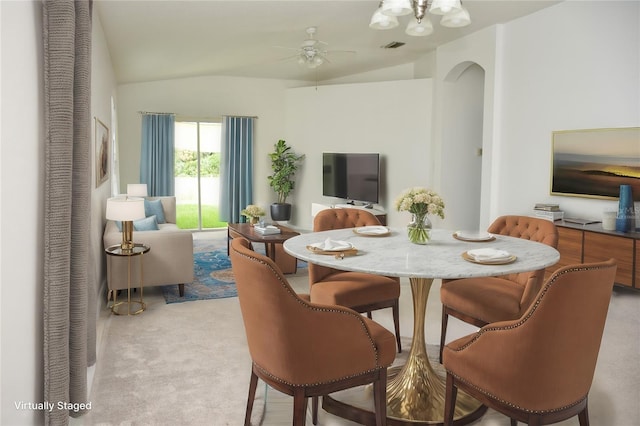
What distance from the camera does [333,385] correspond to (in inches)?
83.1

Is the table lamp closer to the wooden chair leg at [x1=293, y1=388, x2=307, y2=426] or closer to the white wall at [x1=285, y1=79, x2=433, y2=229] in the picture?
the wooden chair leg at [x1=293, y1=388, x2=307, y2=426]

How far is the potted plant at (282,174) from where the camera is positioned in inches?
356

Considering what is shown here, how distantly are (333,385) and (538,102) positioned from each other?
445 cm

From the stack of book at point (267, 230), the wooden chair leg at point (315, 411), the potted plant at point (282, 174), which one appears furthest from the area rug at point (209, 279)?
the wooden chair leg at point (315, 411)

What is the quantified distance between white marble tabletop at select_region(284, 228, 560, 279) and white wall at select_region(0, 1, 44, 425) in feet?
3.65

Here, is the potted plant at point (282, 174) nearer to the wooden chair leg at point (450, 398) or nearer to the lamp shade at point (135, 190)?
the lamp shade at point (135, 190)

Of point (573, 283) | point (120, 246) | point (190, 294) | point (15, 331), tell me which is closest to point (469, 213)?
point (190, 294)

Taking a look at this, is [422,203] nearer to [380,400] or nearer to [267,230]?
[380,400]

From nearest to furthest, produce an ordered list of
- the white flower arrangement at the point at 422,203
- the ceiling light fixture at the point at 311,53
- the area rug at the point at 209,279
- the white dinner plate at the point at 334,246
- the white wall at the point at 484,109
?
the white dinner plate at the point at 334,246
the white flower arrangement at the point at 422,203
the area rug at the point at 209,279
the ceiling light fixture at the point at 311,53
the white wall at the point at 484,109

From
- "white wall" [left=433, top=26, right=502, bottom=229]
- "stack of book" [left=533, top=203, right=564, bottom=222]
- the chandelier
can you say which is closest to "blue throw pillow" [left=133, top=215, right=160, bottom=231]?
the chandelier

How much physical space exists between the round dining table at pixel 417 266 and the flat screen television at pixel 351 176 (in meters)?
4.56

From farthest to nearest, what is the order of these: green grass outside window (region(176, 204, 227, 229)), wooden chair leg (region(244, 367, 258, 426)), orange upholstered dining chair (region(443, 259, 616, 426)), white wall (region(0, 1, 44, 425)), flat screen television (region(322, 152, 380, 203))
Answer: green grass outside window (region(176, 204, 227, 229)) → flat screen television (region(322, 152, 380, 203)) → wooden chair leg (region(244, 367, 258, 426)) → orange upholstered dining chair (region(443, 259, 616, 426)) → white wall (region(0, 1, 44, 425))

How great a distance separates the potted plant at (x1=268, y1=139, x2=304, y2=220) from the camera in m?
9.04

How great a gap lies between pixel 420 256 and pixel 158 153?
7061 mm
